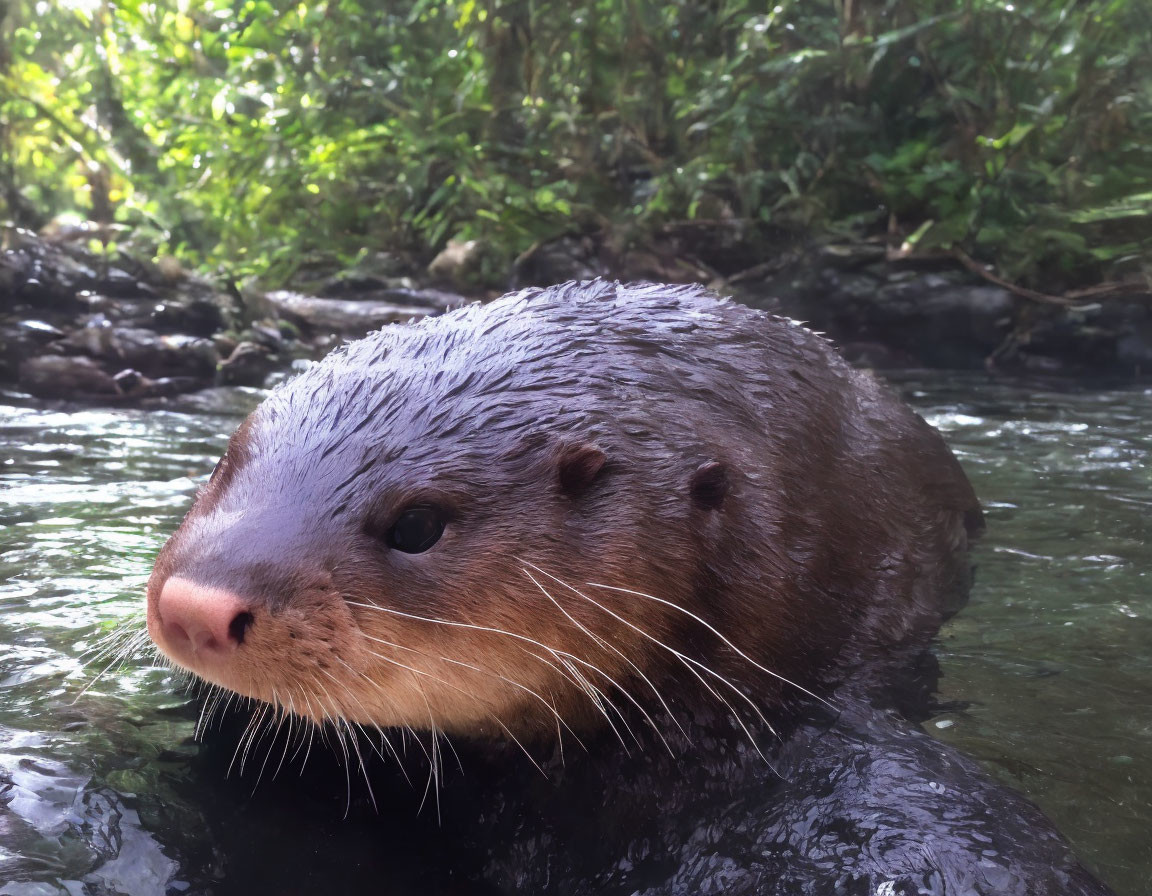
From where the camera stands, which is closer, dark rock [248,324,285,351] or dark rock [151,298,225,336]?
dark rock [151,298,225,336]

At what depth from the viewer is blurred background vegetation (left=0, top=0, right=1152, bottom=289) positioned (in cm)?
982

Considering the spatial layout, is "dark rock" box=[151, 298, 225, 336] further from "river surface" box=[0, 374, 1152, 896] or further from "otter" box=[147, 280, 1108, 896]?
"otter" box=[147, 280, 1108, 896]

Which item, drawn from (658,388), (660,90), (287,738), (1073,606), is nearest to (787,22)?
(660,90)

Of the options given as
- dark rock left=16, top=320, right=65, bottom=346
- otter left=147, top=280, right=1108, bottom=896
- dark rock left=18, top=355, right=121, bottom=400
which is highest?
otter left=147, top=280, right=1108, bottom=896

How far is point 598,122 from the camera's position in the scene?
39.7 feet

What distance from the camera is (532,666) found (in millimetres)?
2223

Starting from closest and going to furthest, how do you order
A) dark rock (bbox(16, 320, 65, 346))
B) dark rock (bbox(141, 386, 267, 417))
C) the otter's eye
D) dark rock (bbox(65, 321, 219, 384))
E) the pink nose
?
the pink nose < the otter's eye < dark rock (bbox(141, 386, 267, 417)) < dark rock (bbox(65, 321, 219, 384)) < dark rock (bbox(16, 320, 65, 346))

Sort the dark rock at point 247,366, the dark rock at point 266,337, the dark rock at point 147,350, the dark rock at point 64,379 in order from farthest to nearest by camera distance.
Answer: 1. the dark rock at point 266,337
2. the dark rock at point 247,366
3. the dark rock at point 147,350
4. the dark rock at point 64,379

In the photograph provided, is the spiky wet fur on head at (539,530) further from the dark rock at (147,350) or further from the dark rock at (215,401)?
the dark rock at (147,350)

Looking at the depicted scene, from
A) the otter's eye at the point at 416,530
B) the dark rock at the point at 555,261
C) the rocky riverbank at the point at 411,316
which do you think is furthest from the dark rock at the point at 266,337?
the otter's eye at the point at 416,530

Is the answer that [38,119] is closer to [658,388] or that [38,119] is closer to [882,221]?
[882,221]

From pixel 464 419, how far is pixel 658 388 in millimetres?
496

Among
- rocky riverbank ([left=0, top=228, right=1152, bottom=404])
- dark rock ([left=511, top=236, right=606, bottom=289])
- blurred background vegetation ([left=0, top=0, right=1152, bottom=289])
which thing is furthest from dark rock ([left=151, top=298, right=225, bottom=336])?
dark rock ([left=511, top=236, right=606, bottom=289])

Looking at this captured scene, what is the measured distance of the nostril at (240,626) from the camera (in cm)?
191
